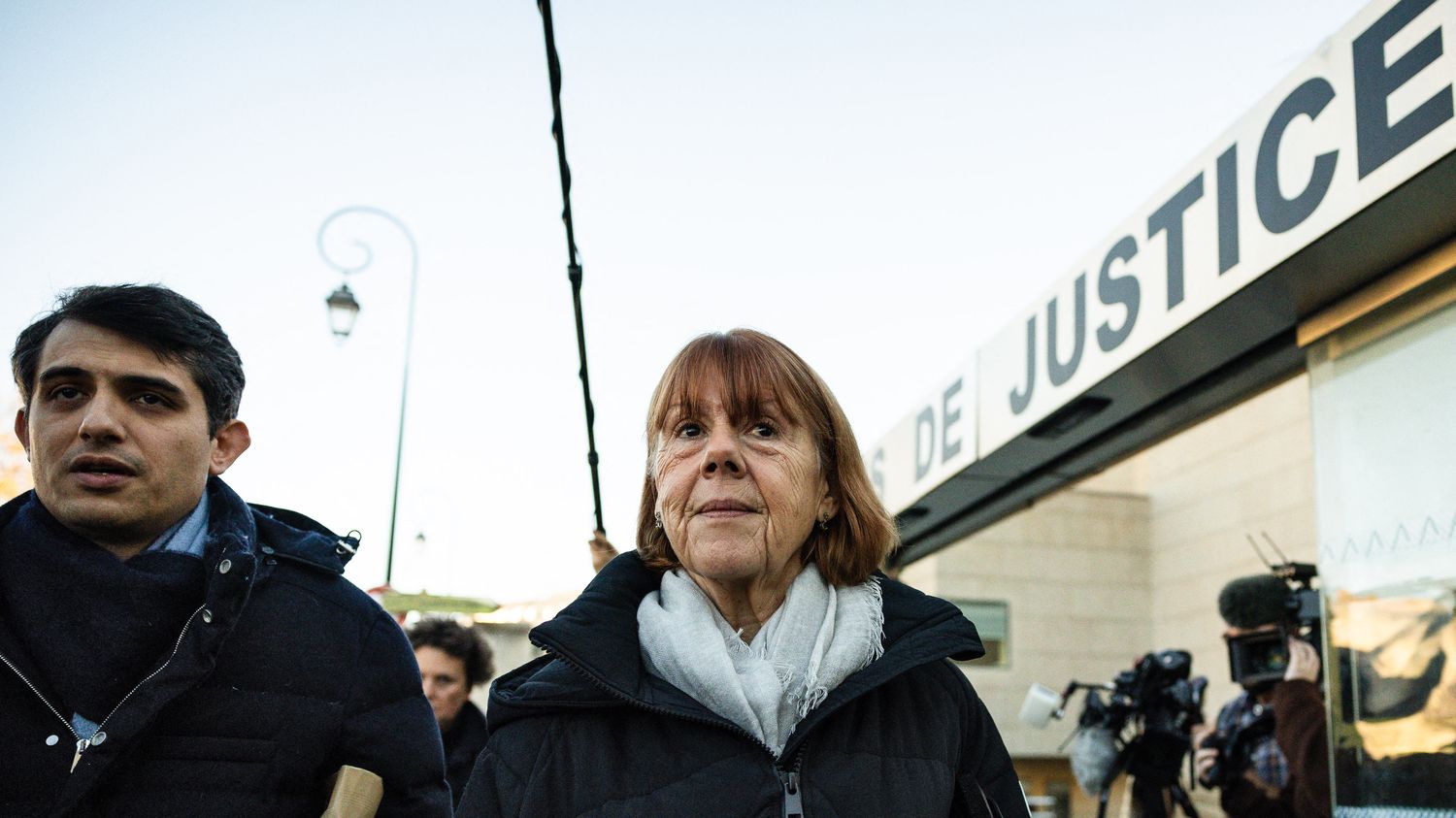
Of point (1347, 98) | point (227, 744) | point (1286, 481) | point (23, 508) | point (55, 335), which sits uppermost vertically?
point (1286, 481)

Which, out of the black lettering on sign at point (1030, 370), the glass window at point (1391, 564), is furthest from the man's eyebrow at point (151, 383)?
the black lettering on sign at point (1030, 370)

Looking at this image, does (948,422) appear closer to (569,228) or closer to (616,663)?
(569,228)

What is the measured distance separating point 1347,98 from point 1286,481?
65.4 ft

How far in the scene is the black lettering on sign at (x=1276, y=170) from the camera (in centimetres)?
371

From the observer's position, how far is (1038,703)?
737 cm

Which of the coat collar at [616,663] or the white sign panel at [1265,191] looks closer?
the coat collar at [616,663]

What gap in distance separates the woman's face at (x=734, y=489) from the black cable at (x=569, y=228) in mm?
798

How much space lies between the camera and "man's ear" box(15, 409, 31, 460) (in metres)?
2.14

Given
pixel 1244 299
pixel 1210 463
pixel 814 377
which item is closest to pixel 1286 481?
pixel 1210 463

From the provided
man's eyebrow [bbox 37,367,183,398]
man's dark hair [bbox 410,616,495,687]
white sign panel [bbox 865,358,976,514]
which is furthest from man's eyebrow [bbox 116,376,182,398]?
white sign panel [bbox 865,358,976,514]

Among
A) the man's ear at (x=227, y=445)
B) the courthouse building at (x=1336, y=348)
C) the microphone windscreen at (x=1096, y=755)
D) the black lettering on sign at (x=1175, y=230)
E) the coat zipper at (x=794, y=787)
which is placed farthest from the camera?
the microphone windscreen at (x=1096, y=755)

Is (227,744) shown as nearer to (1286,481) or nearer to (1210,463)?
(1286,481)

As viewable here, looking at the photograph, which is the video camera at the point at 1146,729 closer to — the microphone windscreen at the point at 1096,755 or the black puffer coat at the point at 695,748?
the microphone windscreen at the point at 1096,755

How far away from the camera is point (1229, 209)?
4.26m
